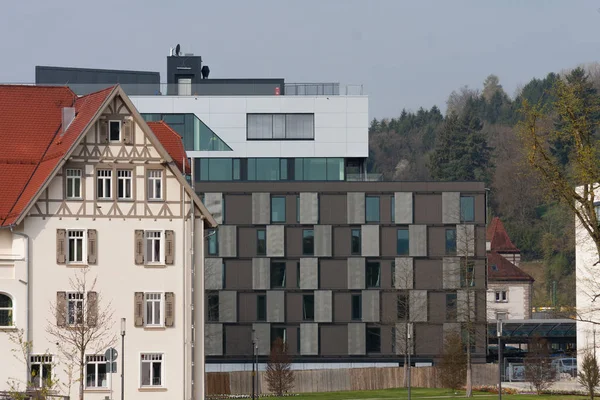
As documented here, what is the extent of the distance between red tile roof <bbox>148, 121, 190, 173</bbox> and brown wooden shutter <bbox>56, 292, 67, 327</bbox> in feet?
30.2

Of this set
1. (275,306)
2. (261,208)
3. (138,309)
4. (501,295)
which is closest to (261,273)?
(275,306)

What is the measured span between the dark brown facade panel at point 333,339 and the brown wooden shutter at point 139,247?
4363 centimetres

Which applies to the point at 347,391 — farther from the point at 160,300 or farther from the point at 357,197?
the point at 160,300

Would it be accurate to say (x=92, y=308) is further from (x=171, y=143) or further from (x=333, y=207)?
(x=333, y=207)

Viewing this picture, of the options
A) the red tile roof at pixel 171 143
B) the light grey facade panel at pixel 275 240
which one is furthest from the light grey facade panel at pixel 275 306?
the red tile roof at pixel 171 143

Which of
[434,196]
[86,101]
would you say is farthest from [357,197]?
[86,101]

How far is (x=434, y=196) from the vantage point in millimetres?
105000

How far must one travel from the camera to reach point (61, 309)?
59875 mm

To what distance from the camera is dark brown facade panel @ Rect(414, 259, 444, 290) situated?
104625mm

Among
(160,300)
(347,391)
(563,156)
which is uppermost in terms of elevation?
(563,156)

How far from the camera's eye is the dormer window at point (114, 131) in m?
61.3

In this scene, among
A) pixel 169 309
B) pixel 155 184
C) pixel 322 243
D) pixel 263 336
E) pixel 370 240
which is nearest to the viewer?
pixel 169 309

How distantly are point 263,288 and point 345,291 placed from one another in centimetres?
632

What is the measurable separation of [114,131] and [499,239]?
116657mm
